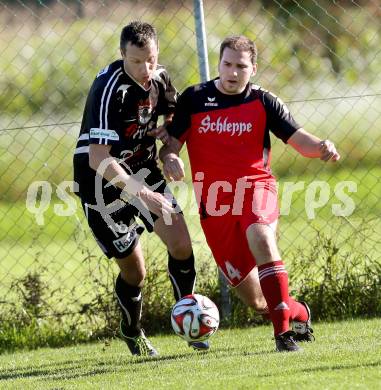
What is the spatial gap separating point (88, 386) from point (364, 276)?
295 cm

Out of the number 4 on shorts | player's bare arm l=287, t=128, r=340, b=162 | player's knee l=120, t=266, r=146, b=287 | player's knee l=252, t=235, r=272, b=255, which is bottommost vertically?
player's knee l=120, t=266, r=146, b=287

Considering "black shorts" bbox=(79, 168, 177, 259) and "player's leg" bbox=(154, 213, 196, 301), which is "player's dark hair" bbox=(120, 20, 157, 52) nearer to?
"black shorts" bbox=(79, 168, 177, 259)

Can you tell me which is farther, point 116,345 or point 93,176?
point 116,345

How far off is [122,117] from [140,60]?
Result: 1.31 feet

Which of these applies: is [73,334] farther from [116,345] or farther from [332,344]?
[332,344]

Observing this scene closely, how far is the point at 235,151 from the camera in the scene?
281 inches

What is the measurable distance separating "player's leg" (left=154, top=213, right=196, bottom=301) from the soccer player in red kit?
0.15 meters

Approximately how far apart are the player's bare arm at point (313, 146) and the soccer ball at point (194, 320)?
44.2 inches

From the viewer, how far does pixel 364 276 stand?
859cm

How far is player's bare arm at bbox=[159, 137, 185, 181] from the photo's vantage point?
6855 millimetres

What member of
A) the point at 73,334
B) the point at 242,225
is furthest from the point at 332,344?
the point at 73,334

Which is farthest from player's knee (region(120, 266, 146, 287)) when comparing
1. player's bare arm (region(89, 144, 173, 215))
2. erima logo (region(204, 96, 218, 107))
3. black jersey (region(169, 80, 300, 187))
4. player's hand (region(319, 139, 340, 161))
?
player's hand (region(319, 139, 340, 161))

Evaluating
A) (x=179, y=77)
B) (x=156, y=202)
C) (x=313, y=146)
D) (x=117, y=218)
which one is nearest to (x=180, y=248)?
(x=156, y=202)

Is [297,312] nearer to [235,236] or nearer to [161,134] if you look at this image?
[235,236]
